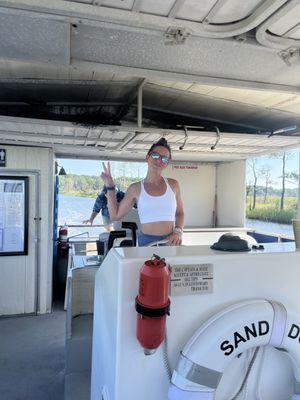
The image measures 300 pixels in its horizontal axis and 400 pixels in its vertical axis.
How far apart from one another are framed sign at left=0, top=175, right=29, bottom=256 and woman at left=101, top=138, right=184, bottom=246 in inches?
89.8

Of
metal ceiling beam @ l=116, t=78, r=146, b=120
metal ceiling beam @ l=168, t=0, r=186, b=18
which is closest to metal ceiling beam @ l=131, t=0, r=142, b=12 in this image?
metal ceiling beam @ l=168, t=0, r=186, b=18

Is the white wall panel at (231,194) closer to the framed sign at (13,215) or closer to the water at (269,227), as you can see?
the water at (269,227)

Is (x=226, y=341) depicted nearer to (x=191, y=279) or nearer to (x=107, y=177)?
(x=191, y=279)

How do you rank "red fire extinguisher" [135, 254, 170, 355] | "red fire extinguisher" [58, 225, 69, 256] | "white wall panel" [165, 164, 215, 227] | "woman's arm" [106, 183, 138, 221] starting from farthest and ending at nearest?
"white wall panel" [165, 164, 215, 227], "red fire extinguisher" [58, 225, 69, 256], "woman's arm" [106, 183, 138, 221], "red fire extinguisher" [135, 254, 170, 355]

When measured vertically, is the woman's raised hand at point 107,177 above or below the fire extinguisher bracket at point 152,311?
above

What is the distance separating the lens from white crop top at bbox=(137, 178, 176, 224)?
2.27 meters

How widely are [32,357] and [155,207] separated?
2.21 m

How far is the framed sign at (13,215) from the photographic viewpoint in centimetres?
428

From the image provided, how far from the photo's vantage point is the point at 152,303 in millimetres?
1006

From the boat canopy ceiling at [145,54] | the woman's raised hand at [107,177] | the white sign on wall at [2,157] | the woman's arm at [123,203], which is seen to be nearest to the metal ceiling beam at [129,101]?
the boat canopy ceiling at [145,54]

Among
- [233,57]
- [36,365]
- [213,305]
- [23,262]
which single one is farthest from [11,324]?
[233,57]

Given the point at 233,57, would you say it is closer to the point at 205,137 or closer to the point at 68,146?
the point at 205,137

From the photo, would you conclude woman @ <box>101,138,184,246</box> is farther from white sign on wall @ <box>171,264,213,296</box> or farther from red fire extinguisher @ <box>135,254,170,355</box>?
red fire extinguisher @ <box>135,254,170,355</box>

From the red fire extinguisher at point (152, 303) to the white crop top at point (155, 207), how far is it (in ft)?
4.00
